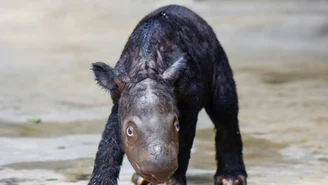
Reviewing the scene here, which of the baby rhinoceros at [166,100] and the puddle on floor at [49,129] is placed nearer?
the baby rhinoceros at [166,100]

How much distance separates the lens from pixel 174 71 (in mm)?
6727

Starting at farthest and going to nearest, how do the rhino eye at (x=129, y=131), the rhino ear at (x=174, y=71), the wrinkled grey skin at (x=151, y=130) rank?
the rhino ear at (x=174, y=71)
the rhino eye at (x=129, y=131)
the wrinkled grey skin at (x=151, y=130)

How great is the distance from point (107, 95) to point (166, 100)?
6.92 meters

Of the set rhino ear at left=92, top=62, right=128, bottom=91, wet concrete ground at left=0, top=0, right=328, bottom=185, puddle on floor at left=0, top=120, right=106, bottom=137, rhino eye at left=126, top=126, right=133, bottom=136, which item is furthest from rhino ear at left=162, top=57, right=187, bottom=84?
puddle on floor at left=0, top=120, right=106, bottom=137

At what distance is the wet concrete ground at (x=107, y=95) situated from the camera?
938 centimetres

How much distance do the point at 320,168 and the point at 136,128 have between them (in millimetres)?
3417

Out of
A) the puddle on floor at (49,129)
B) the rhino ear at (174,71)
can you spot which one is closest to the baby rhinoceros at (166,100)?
the rhino ear at (174,71)

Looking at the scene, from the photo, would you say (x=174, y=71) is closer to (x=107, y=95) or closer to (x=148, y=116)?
(x=148, y=116)

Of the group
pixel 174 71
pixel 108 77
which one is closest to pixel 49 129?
pixel 108 77

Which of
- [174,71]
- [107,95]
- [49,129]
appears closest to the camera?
[174,71]

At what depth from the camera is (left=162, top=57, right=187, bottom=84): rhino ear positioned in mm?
6688

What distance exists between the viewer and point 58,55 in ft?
53.5

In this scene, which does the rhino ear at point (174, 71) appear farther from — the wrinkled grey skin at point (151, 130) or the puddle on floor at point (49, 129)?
the puddle on floor at point (49, 129)

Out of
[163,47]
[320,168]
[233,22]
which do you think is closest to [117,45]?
[233,22]
